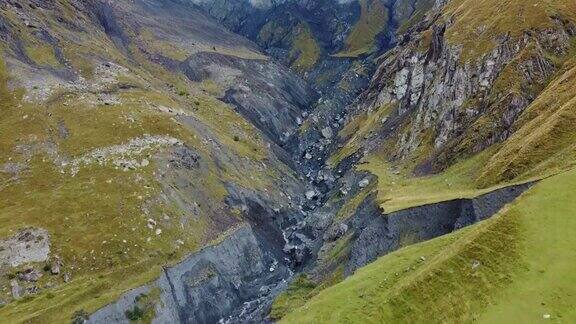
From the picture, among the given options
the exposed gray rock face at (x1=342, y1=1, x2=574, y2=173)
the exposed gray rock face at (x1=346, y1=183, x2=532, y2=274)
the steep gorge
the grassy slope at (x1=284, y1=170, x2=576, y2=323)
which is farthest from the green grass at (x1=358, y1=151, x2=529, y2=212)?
the grassy slope at (x1=284, y1=170, x2=576, y2=323)

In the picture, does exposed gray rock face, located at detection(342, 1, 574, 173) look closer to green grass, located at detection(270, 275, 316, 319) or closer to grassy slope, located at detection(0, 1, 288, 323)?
green grass, located at detection(270, 275, 316, 319)

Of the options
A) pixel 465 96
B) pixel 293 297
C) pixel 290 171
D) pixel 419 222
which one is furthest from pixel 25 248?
pixel 465 96

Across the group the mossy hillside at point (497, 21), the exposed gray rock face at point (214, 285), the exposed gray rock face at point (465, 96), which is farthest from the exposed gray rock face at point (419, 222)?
the mossy hillside at point (497, 21)

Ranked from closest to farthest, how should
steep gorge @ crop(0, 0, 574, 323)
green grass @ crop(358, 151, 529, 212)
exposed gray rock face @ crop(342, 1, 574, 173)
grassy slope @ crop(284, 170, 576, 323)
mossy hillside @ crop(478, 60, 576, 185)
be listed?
grassy slope @ crop(284, 170, 576, 323) → mossy hillside @ crop(478, 60, 576, 185) → green grass @ crop(358, 151, 529, 212) → steep gorge @ crop(0, 0, 574, 323) → exposed gray rock face @ crop(342, 1, 574, 173)

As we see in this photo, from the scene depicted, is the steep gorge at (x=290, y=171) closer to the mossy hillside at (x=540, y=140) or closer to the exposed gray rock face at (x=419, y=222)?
the exposed gray rock face at (x=419, y=222)

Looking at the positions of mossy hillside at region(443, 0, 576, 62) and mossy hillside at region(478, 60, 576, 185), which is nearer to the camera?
mossy hillside at region(478, 60, 576, 185)
